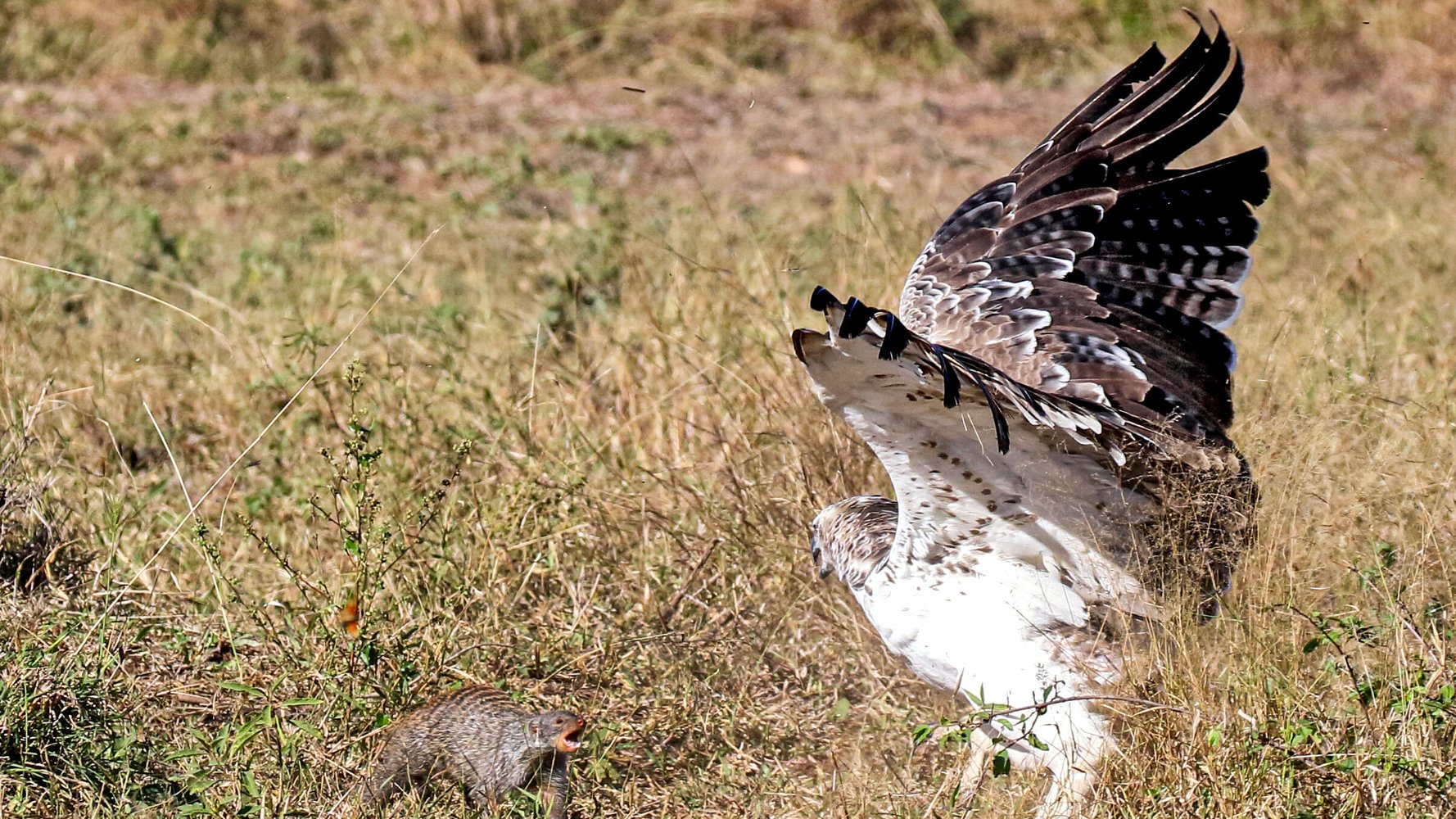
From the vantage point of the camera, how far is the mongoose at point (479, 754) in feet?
11.0

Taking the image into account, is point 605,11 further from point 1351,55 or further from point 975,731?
point 975,731

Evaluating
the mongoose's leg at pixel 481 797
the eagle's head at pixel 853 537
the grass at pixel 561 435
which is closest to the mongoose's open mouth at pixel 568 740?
the mongoose's leg at pixel 481 797

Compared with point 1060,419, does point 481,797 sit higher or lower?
lower

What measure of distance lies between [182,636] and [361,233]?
11.2 ft

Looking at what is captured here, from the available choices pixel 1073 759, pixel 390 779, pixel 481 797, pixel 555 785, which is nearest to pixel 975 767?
pixel 1073 759

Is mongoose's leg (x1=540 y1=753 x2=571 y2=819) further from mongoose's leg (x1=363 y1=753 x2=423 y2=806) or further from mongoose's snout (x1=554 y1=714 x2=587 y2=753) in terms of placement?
mongoose's leg (x1=363 y1=753 x2=423 y2=806)

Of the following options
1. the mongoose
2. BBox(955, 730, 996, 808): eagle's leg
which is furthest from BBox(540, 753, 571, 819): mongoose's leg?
BBox(955, 730, 996, 808): eagle's leg

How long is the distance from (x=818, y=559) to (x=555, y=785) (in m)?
1.17

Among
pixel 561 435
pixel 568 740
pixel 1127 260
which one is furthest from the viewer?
pixel 561 435

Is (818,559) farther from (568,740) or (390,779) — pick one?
(390,779)

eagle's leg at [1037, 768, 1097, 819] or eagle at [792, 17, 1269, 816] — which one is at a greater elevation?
eagle at [792, 17, 1269, 816]

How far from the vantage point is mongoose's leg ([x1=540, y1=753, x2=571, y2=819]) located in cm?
335

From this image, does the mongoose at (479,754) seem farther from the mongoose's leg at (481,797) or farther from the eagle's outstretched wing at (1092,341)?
the eagle's outstretched wing at (1092,341)

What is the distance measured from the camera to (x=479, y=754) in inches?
134
